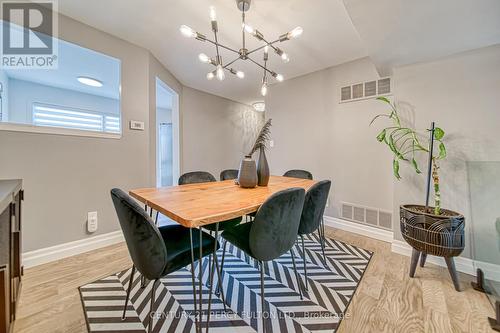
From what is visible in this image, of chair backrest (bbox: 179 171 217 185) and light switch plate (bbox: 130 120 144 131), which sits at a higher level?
light switch plate (bbox: 130 120 144 131)

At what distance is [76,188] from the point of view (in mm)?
2102

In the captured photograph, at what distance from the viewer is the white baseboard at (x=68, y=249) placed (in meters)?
1.85

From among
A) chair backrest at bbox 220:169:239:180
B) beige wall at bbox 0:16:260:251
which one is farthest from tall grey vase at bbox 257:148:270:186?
beige wall at bbox 0:16:260:251

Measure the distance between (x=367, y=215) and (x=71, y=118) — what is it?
5390 millimetres

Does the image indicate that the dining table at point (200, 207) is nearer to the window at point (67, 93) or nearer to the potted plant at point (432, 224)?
the potted plant at point (432, 224)

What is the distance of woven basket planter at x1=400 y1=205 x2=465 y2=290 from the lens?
1.54 meters

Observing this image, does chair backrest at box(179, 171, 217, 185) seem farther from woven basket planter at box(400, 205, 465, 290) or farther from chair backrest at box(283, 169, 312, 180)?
A: woven basket planter at box(400, 205, 465, 290)

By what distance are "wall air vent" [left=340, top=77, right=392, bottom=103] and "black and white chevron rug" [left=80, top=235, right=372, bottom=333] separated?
202 centimetres

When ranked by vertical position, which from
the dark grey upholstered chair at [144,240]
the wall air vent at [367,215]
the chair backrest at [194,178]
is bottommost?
the wall air vent at [367,215]

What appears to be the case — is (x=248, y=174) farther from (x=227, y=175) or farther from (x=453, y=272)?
(x=453, y=272)

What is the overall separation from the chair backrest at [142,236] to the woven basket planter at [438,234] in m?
1.93

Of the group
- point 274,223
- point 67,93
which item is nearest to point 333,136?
point 274,223

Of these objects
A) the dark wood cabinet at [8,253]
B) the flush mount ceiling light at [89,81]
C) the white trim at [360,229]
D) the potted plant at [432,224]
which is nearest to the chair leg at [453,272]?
the potted plant at [432,224]

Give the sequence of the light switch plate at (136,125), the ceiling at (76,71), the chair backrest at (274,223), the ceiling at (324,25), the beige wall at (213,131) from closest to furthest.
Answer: the chair backrest at (274,223) → the ceiling at (324,25) → the ceiling at (76,71) → the light switch plate at (136,125) → the beige wall at (213,131)
